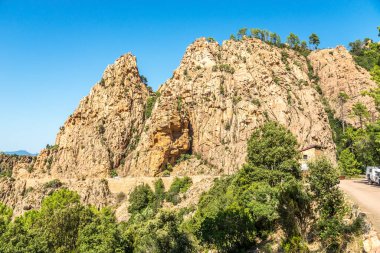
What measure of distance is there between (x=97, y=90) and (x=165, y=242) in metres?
59.7

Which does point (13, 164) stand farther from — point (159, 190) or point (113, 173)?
point (159, 190)

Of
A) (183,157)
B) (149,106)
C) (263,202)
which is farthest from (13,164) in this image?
(263,202)

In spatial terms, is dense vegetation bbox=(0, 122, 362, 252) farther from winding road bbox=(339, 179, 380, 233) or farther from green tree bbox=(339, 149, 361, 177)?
green tree bbox=(339, 149, 361, 177)

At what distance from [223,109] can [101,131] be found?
1073 inches

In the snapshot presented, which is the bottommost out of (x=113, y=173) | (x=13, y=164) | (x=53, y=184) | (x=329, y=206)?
(x=329, y=206)

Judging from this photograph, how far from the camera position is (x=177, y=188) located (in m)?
52.8

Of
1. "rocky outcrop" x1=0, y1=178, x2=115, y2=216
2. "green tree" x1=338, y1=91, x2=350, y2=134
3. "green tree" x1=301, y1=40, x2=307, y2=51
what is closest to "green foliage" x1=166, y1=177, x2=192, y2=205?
"rocky outcrop" x1=0, y1=178, x2=115, y2=216

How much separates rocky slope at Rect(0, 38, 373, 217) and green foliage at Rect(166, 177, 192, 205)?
8.81 feet

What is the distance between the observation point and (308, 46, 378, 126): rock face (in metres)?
72.8

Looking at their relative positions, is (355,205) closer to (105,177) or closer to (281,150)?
(281,150)

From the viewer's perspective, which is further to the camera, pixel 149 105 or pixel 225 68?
pixel 149 105

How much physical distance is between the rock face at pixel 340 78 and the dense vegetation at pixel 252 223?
54487mm

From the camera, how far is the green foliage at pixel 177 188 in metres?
50.7

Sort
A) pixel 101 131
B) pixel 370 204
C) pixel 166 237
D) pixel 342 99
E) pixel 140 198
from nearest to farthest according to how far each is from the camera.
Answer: pixel 370 204 → pixel 166 237 → pixel 140 198 → pixel 101 131 → pixel 342 99
